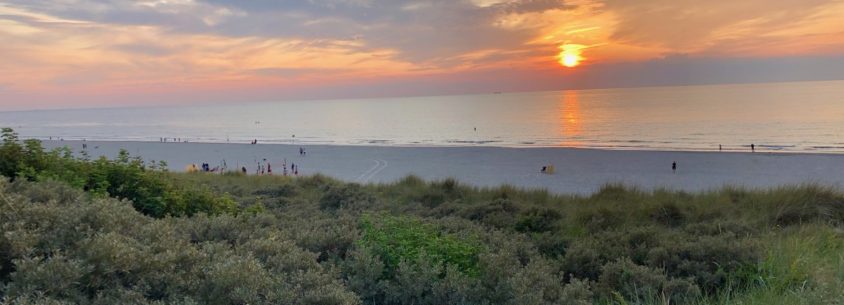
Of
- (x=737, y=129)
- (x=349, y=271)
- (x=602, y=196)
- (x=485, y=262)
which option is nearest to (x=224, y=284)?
(x=349, y=271)

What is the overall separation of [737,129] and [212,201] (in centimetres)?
4803

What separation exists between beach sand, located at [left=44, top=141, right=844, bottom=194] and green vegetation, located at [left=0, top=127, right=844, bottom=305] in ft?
40.8

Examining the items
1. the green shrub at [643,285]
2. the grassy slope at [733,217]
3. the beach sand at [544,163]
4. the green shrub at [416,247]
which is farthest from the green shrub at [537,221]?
the beach sand at [544,163]

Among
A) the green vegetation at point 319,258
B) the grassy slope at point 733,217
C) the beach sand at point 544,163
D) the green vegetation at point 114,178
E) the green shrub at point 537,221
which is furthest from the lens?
the beach sand at point 544,163

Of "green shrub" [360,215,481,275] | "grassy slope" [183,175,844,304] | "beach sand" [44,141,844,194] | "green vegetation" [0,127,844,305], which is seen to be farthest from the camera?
"beach sand" [44,141,844,194]

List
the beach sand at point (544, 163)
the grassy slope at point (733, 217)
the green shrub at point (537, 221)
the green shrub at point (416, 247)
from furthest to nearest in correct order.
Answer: the beach sand at point (544, 163)
the green shrub at point (537, 221)
the grassy slope at point (733, 217)
the green shrub at point (416, 247)

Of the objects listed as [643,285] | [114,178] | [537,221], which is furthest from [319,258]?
[537,221]

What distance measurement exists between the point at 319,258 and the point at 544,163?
25.1 meters

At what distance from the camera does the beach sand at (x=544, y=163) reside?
20.9 m

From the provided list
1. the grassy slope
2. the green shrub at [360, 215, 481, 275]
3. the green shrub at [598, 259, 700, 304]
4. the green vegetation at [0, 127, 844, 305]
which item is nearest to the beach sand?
the grassy slope

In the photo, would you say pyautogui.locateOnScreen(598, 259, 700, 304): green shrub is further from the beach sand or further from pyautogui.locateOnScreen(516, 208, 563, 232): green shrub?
the beach sand

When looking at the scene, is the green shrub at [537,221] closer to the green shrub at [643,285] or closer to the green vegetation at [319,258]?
the green vegetation at [319,258]

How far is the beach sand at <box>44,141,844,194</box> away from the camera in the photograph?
2089cm

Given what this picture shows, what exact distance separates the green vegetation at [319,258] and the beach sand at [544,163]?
1243cm
